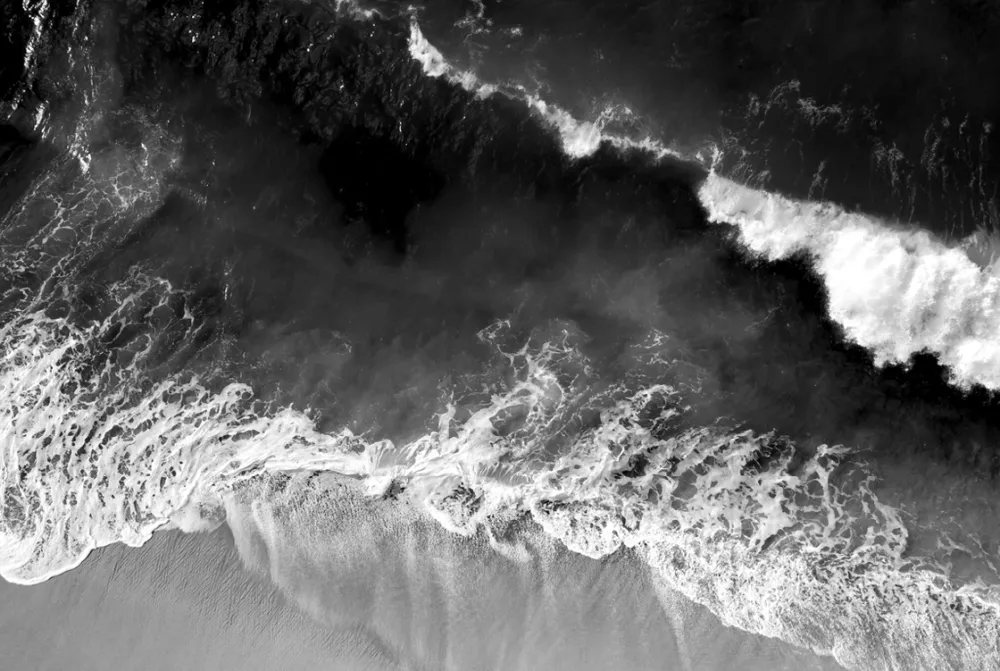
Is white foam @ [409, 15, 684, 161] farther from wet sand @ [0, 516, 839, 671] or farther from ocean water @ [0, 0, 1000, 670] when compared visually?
wet sand @ [0, 516, 839, 671]

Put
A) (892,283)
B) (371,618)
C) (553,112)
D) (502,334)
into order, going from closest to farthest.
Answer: (371,618)
(892,283)
(502,334)
(553,112)

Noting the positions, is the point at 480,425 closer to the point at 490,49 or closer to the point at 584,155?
the point at 584,155

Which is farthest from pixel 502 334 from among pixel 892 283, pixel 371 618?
pixel 892 283

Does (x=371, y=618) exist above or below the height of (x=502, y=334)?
below

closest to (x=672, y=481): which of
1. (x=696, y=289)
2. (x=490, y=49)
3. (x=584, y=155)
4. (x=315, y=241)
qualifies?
(x=696, y=289)

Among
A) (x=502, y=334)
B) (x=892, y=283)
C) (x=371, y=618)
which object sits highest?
(x=892, y=283)

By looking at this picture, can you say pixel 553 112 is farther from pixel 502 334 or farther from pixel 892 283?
pixel 892 283

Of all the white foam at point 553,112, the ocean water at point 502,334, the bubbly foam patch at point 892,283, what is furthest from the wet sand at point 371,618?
the white foam at point 553,112
